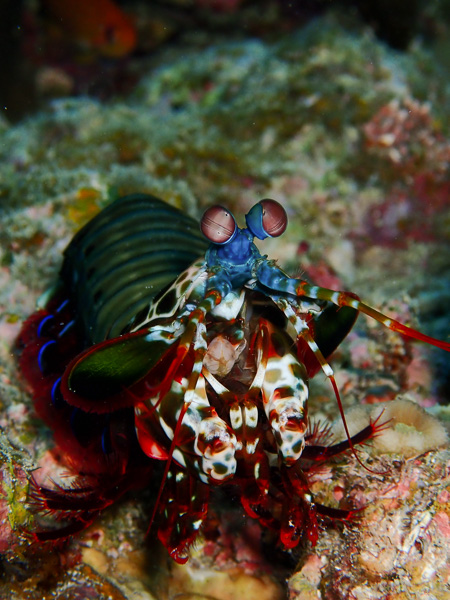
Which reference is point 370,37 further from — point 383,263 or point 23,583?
point 23,583

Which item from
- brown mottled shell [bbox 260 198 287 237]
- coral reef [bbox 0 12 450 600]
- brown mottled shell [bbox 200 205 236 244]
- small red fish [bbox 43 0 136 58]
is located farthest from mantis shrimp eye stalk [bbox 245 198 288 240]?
small red fish [bbox 43 0 136 58]

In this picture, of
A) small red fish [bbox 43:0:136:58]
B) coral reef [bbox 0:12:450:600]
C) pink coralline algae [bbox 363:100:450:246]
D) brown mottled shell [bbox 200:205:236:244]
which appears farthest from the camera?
small red fish [bbox 43:0:136:58]

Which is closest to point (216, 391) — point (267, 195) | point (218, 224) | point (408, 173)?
point (218, 224)

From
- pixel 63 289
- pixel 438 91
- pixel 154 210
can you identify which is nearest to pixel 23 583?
pixel 63 289

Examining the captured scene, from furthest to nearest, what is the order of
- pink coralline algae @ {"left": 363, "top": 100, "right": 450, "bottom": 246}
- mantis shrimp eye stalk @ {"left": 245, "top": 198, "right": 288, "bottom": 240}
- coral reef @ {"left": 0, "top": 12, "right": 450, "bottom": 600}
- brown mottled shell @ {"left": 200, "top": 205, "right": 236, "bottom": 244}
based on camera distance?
pink coralline algae @ {"left": 363, "top": 100, "right": 450, "bottom": 246} < coral reef @ {"left": 0, "top": 12, "right": 450, "bottom": 600} < mantis shrimp eye stalk @ {"left": 245, "top": 198, "right": 288, "bottom": 240} < brown mottled shell @ {"left": 200, "top": 205, "right": 236, "bottom": 244}

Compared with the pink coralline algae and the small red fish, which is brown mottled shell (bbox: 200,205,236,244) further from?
the small red fish

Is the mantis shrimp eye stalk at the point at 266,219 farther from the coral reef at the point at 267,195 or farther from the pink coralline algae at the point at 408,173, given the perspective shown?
the pink coralline algae at the point at 408,173
